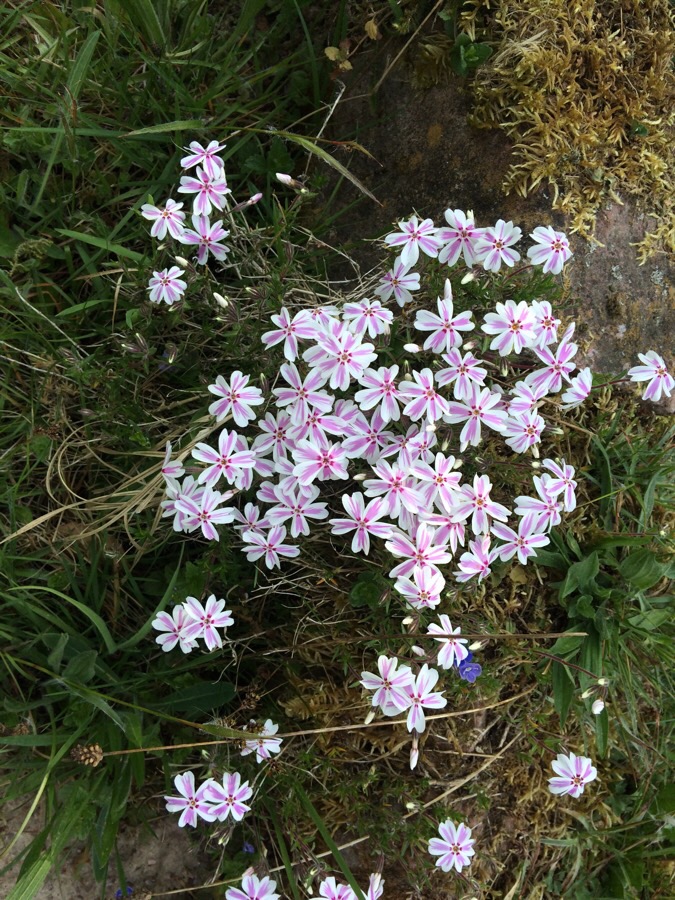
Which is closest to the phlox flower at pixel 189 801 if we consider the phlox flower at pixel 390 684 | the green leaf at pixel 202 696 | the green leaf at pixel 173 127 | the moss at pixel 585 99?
the green leaf at pixel 202 696

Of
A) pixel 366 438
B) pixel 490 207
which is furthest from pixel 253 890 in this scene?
pixel 490 207

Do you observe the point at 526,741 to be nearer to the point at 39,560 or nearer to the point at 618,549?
the point at 618,549

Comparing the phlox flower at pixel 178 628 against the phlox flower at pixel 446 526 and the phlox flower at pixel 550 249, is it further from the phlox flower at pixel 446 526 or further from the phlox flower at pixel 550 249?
the phlox flower at pixel 550 249

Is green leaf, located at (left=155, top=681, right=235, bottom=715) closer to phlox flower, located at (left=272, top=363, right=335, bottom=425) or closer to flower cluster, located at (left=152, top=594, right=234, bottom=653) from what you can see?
flower cluster, located at (left=152, top=594, right=234, bottom=653)

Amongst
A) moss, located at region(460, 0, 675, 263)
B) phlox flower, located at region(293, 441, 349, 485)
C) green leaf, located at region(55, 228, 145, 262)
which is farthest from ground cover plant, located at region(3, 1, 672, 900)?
moss, located at region(460, 0, 675, 263)

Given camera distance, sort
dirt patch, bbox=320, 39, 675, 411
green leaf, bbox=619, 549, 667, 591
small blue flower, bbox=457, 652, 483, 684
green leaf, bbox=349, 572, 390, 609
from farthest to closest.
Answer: dirt patch, bbox=320, 39, 675, 411 < green leaf, bbox=619, 549, 667, 591 < green leaf, bbox=349, 572, 390, 609 < small blue flower, bbox=457, 652, 483, 684

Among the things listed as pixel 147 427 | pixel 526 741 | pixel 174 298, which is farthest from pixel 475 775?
pixel 174 298
